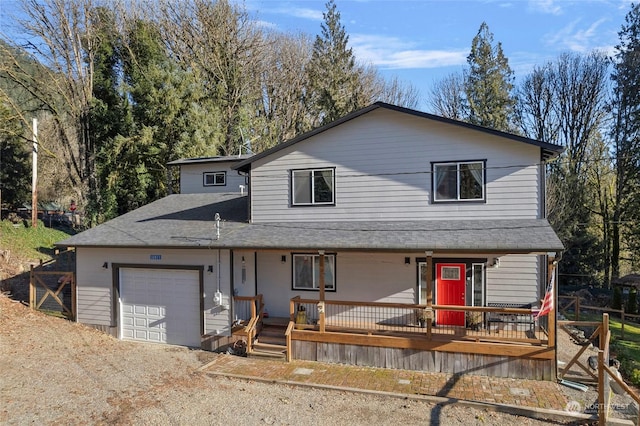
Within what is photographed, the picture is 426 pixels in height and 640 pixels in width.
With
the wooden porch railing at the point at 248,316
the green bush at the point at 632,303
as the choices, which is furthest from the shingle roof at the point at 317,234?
the green bush at the point at 632,303

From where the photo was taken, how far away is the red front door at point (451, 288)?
1108 centimetres

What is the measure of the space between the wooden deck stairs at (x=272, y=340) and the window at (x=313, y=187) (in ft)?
11.6

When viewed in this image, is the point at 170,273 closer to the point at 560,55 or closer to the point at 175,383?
the point at 175,383

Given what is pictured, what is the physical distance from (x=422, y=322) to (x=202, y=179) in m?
11.2

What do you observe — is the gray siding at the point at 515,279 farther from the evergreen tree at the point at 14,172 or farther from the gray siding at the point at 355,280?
the evergreen tree at the point at 14,172

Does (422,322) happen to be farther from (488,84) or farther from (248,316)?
(488,84)

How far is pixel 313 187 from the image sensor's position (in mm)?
12328

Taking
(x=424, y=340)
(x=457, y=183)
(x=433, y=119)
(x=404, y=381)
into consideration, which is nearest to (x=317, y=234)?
(x=424, y=340)

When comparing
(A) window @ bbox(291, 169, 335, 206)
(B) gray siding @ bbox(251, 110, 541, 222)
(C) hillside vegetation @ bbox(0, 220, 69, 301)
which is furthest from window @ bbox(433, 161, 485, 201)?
(C) hillside vegetation @ bbox(0, 220, 69, 301)

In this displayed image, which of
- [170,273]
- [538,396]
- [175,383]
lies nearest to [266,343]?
[175,383]

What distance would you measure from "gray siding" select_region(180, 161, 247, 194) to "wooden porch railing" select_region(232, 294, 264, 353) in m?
6.83

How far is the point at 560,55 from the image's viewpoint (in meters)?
29.9

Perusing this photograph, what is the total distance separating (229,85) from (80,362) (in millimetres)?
21103

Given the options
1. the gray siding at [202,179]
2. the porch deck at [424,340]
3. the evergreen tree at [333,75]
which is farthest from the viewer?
the evergreen tree at [333,75]
